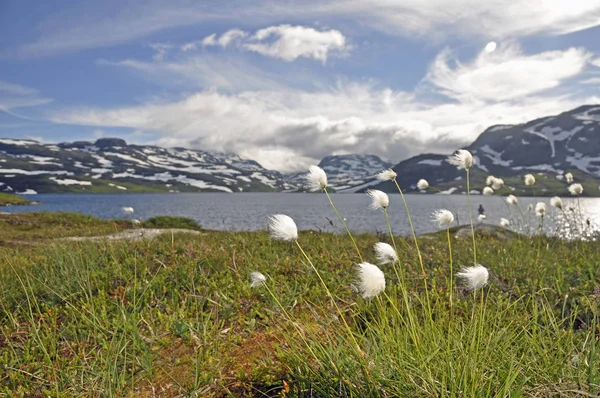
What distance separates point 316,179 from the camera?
352 cm

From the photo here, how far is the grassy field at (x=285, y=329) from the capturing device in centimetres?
325

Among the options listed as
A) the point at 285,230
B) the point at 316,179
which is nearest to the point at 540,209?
the point at 316,179

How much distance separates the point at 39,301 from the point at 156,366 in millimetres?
3397

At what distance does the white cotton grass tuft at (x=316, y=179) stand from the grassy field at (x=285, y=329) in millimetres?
963

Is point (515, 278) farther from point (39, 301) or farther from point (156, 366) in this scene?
point (39, 301)

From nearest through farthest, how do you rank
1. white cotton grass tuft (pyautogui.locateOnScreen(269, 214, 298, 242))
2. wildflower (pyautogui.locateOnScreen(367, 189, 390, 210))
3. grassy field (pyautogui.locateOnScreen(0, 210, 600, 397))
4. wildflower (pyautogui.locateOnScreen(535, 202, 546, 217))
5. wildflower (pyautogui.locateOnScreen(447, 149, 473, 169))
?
white cotton grass tuft (pyautogui.locateOnScreen(269, 214, 298, 242)) < grassy field (pyautogui.locateOnScreen(0, 210, 600, 397)) < wildflower (pyautogui.locateOnScreen(367, 189, 390, 210)) < wildflower (pyautogui.locateOnScreen(447, 149, 473, 169)) < wildflower (pyautogui.locateOnScreen(535, 202, 546, 217))

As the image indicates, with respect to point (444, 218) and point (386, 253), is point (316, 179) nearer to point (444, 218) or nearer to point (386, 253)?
point (386, 253)

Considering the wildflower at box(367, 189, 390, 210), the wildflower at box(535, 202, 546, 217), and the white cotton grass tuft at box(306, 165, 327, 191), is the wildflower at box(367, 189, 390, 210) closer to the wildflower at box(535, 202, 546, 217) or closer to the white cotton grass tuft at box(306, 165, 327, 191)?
the white cotton grass tuft at box(306, 165, 327, 191)

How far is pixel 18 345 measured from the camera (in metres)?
4.93

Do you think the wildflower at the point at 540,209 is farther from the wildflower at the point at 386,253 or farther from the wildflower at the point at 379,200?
the wildflower at the point at 386,253

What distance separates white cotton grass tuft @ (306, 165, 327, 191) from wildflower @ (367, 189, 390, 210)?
2.13 ft

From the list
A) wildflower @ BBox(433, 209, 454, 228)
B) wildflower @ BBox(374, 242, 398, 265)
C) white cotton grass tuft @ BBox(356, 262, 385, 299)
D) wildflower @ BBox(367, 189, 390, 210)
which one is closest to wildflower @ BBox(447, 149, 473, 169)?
wildflower @ BBox(433, 209, 454, 228)

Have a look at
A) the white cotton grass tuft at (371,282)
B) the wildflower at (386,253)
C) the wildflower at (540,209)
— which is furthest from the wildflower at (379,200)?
the wildflower at (540,209)

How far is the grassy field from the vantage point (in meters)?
3.25
